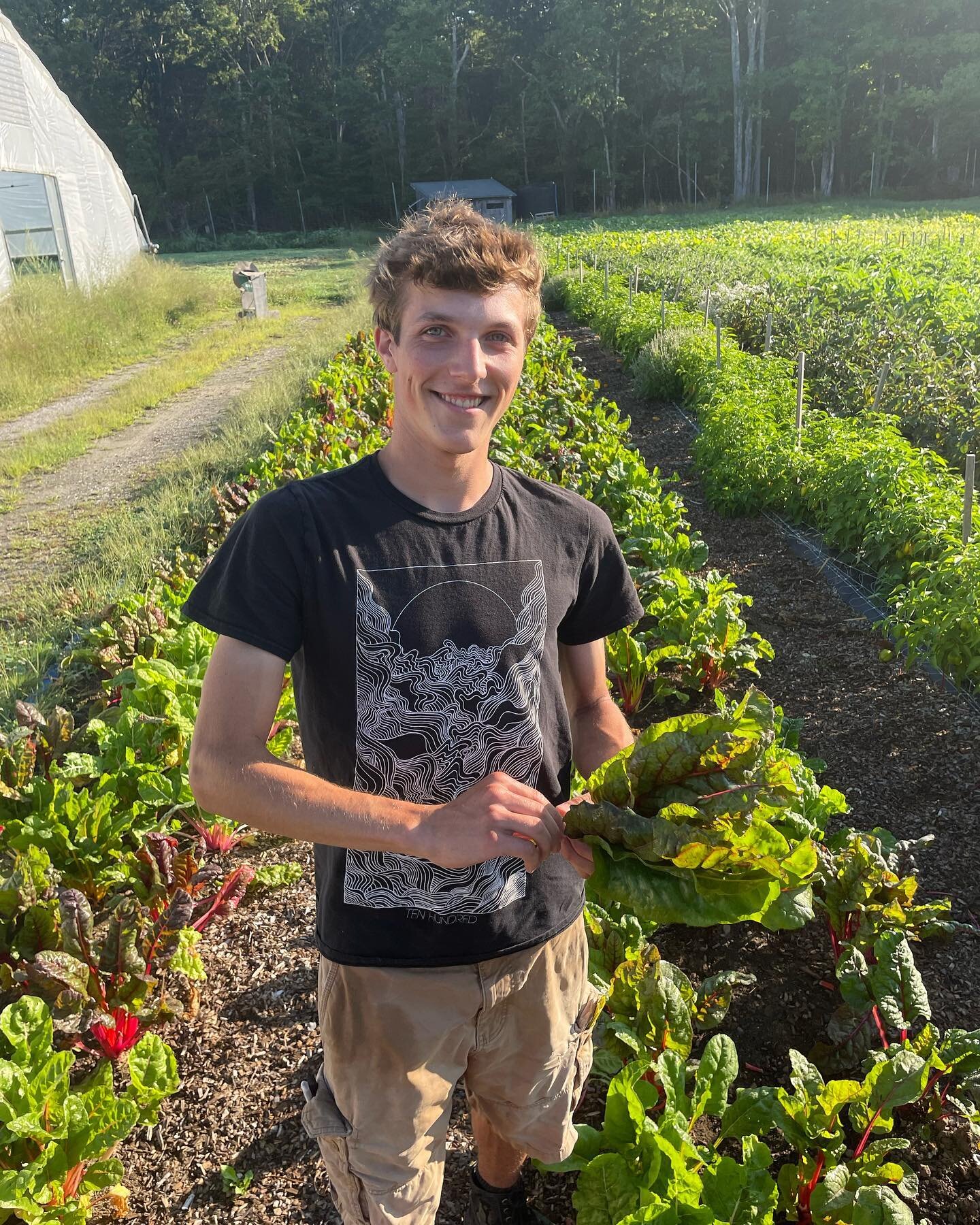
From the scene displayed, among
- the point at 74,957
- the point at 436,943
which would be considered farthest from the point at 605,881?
the point at 74,957

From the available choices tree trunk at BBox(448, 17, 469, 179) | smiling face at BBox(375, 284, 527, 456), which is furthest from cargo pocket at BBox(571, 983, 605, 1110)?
tree trunk at BBox(448, 17, 469, 179)

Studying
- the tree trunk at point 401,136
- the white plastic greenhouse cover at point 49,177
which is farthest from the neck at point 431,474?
the tree trunk at point 401,136

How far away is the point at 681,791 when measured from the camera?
167cm

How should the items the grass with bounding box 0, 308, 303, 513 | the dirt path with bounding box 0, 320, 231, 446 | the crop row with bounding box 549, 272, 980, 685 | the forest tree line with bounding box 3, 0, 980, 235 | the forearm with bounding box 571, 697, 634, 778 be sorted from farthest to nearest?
the forest tree line with bounding box 3, 0, 980, 235, the dirt path with bounding box 0, 320, 231, 446, the grass with bounding box 0, 308, 303, 513, the crop row with bounding box 549, 272, 980, 685, the forearm with bounding box 571, 697, 634, 778

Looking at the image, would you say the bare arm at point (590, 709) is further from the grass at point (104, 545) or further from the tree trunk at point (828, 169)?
the tree trunk at point (828, 169)

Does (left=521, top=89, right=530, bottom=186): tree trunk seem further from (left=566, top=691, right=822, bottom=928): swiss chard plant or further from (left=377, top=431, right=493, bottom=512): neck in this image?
(left=566, top=691, right=822, bottom=928): swiss chard plant

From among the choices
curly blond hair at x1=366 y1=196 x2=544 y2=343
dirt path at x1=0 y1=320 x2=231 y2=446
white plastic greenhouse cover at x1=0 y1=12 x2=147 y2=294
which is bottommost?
dirt path at x1=0 y1=320 x2=231 y2=446

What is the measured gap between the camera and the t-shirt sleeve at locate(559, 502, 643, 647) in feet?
6.38

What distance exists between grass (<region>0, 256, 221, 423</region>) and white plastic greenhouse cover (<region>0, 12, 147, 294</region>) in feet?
2.28

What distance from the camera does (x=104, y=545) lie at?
25.0 ft

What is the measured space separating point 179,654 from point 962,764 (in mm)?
3937

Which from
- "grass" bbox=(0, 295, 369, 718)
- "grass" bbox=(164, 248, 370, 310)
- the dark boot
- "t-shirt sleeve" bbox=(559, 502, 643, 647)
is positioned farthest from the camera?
"grass" bbox=(164, 248, 370, 310)

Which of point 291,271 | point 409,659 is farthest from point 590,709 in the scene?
point 291,271

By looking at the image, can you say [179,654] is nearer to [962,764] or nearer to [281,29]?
[962,764]
